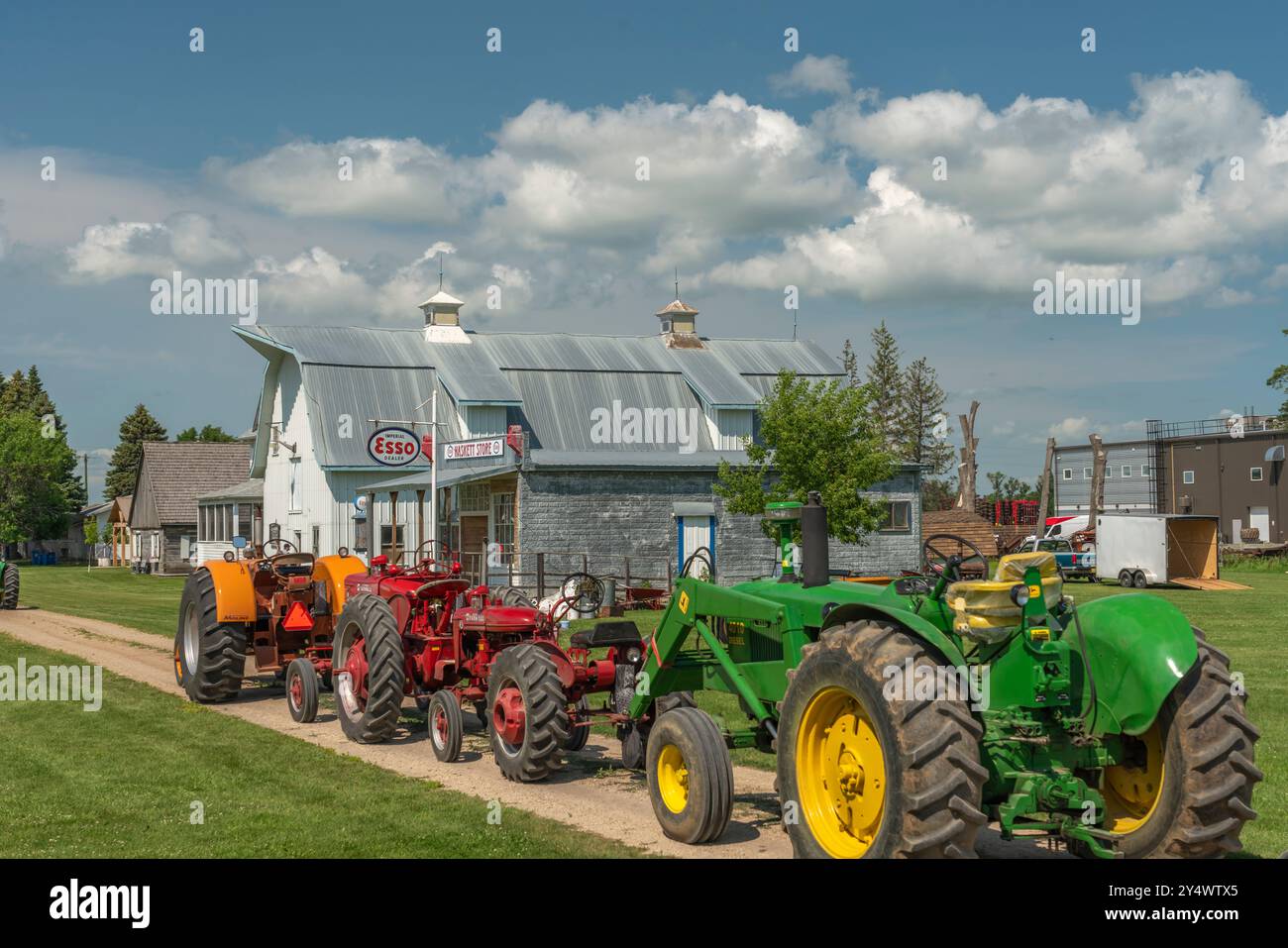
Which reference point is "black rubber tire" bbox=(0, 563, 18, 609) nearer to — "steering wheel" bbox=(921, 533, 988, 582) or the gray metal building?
"steering wheel" bbox=(921, 533, 988, 582)

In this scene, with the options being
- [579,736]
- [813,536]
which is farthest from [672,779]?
[579,736]

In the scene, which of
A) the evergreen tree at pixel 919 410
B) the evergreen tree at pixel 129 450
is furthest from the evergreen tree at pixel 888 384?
the evergreen tree at pixel 129 450

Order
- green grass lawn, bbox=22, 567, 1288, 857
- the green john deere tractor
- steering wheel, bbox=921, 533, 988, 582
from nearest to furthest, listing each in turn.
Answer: the green john deere tractor, steering wheel, bbox=921, 533, 988, 582, green grass lawn, bbox=22, 567, 1288, 857

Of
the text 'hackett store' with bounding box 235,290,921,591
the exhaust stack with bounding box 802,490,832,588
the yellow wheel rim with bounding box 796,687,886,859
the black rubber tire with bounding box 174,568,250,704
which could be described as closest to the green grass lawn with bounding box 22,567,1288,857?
the yellow wheel rim with bounding box 796,687,886,859

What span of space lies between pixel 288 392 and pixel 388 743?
34349 millimetres

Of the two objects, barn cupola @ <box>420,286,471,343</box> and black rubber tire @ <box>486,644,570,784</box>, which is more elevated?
barn cupola @ <box>420,286,471,343</box>

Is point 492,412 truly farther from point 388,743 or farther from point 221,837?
point 221,837

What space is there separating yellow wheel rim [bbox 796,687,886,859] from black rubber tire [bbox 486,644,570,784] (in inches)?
136

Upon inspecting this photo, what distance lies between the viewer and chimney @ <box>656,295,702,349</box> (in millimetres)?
46406

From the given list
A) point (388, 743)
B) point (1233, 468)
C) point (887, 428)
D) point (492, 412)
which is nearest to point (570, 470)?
point (492, 412)

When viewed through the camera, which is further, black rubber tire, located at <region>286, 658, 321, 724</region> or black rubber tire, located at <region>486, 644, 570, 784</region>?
black rubber tire, located at <region>286, 658, 321, 724</region>

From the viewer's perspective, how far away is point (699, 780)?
7633 mm

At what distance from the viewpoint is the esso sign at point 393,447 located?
34062 millimetres

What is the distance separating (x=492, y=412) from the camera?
131 feet
